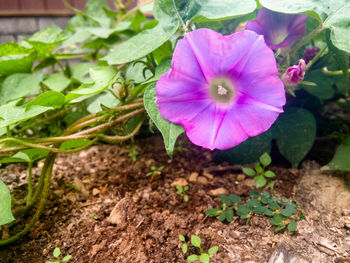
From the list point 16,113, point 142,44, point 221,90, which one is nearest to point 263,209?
point 221,90

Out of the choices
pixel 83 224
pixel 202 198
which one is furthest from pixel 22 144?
pixel 202 198

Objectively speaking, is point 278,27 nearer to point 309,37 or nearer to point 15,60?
point 309,37

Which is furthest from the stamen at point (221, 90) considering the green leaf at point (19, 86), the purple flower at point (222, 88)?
the green leaf at point (19, 86)

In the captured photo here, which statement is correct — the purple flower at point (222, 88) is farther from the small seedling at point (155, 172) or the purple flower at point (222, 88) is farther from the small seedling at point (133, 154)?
Result: the small seedling at point (133, 154)

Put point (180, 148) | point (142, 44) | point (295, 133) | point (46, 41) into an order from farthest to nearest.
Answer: point (46, 41), point (180, 148), point (295, 133), point (142, 44)

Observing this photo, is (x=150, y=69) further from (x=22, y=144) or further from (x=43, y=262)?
(x=43, y=262)

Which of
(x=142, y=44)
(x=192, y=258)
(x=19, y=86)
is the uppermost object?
(x=142, y=44)

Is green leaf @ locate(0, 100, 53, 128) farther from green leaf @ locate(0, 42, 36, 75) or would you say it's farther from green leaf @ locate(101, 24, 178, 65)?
green leaf @ locate(0, 42, 36, 75)

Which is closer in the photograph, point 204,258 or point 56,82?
point 204,258
